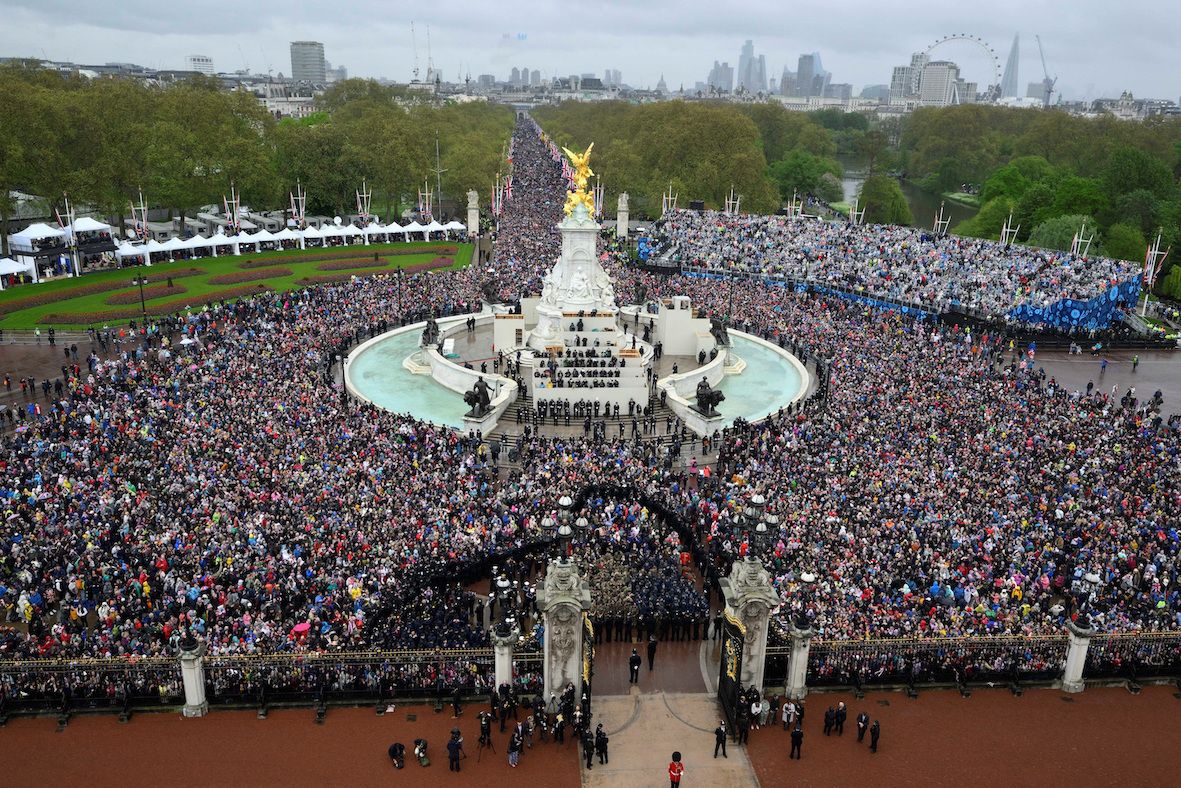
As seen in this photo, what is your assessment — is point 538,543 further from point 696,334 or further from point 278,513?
point 696,334

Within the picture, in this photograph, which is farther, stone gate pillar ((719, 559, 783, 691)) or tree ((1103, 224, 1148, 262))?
tree ((1103, 224, 1148, 262))

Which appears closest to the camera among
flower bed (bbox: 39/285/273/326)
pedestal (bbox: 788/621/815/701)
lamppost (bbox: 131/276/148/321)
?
pedestal (bbox: 788/621/815/701)

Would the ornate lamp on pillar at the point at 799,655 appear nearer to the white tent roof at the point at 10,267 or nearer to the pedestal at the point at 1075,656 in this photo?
the pedestal at the point at 1075,656

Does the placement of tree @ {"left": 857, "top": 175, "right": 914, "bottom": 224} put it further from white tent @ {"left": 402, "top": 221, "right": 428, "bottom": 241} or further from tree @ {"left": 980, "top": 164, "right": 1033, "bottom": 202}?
white tent @ {"left": 402, "top": 221, "right": 428, "bottom": 241}

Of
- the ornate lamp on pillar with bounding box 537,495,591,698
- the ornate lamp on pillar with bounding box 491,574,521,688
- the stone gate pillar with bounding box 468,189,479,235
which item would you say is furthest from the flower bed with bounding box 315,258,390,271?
the ornate lamp on pillar with bounding box 537,495,591,698

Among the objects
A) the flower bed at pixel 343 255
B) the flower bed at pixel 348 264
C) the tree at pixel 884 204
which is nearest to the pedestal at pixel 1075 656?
the flower bed at pixel 348 264

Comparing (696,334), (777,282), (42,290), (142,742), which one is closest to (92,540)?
(142,742)
